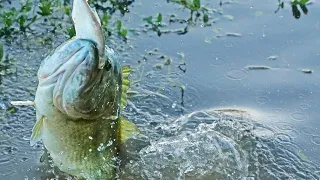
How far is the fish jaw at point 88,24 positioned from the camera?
2779mm

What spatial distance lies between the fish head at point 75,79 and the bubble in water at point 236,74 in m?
2.69

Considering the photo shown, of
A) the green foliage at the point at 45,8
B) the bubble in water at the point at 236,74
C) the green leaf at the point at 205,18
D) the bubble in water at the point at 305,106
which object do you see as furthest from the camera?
the green leaf at the point at 205,18

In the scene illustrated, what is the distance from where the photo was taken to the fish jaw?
9.12ft

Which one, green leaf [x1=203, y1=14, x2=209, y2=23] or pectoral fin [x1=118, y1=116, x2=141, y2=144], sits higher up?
pectoral fin [x1=118, y1=116, x2=141, y2=144]

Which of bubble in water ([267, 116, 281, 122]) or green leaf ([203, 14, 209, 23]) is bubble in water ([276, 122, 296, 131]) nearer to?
bubble in water ([267, 116, 281, 122])

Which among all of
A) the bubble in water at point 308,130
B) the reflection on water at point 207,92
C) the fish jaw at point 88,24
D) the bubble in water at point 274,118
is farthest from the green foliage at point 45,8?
the fish jaw at point 88,24

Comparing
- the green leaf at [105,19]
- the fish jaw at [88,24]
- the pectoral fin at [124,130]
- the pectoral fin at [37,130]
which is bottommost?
the green leaf at [105,19]

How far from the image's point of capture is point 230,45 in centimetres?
624

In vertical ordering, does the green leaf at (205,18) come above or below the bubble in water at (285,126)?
above

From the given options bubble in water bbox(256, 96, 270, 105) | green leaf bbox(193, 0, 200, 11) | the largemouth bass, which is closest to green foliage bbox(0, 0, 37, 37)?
green leaf bbox(193, 0, 200, 11)

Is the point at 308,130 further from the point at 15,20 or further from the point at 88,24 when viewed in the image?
the point at 15,20

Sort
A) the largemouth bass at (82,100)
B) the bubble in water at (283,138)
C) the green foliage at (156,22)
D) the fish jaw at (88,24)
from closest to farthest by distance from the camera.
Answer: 1. the fish jaw at (88,24)
2. the largemouth bass at (82,100)
3. the bubble in water at (283,138)
4. the green foliage at (156,22)

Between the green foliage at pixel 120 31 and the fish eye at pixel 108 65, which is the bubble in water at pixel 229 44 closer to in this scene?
the green foliage at pixel 120 31

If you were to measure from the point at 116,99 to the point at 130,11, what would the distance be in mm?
3521
